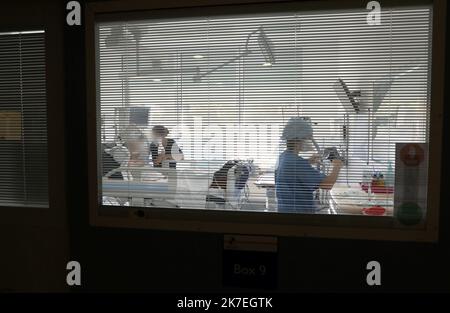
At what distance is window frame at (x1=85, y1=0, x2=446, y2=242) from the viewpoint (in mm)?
1546

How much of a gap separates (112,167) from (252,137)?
777 millimetres

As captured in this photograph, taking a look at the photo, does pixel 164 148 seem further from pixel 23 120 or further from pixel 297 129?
pixel 23 120

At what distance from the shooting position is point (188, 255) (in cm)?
180

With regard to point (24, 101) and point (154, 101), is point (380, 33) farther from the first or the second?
point (24, 101)

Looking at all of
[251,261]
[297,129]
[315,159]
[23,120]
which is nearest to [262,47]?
[297,129]

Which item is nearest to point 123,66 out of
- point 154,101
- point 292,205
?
point 154,101

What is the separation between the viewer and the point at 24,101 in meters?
1.96

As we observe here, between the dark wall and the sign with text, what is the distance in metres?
0.04

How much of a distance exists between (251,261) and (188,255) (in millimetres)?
332

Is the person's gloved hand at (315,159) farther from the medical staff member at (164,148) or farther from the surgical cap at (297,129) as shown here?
the medical staff member at (164,148)

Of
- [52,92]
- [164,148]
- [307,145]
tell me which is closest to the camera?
[307,145]

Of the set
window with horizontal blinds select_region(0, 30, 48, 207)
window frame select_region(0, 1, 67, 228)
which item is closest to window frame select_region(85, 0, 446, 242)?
window frame select_region(0, 1, 67, 228)

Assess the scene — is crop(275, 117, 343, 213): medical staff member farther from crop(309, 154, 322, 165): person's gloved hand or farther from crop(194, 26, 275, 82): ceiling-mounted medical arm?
crop(194, 26, 275, 82): ceiling-mounted medical arm

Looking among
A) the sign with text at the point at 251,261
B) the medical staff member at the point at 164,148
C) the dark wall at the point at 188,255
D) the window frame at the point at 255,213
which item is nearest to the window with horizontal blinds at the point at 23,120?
the dark wall at the point at 188,255
